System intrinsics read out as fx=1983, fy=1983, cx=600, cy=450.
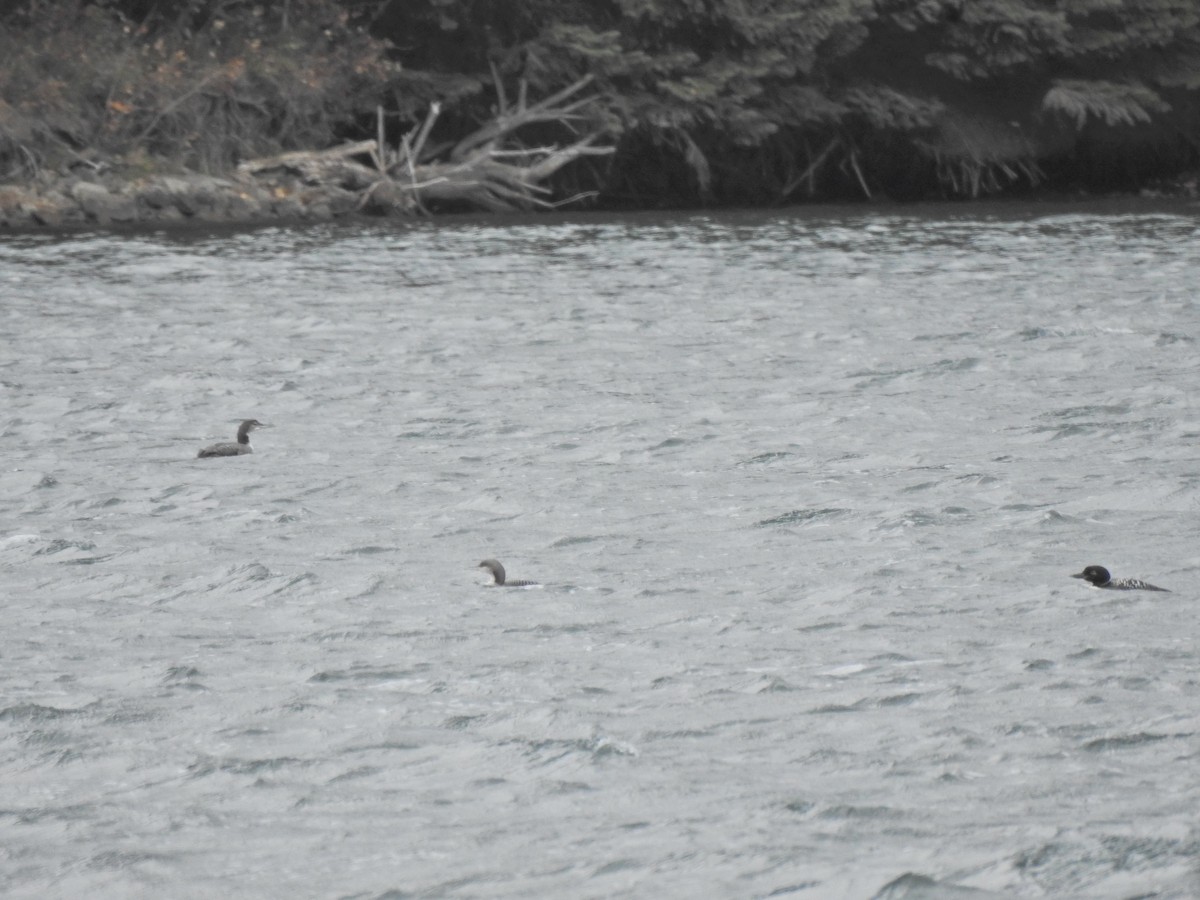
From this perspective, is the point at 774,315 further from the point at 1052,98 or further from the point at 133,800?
the point at 1052,98

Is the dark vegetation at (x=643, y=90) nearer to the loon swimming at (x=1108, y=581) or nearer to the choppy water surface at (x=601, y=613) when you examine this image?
the choppy water surface at (x=601, y=613)

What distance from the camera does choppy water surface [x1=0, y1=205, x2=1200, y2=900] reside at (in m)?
6.20

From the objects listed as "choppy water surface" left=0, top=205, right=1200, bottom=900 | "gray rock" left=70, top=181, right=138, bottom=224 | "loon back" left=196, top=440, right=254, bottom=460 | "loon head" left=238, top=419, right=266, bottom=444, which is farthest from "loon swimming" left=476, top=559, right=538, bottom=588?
"gray rock" left=70, top=181, right=138, bottom=224

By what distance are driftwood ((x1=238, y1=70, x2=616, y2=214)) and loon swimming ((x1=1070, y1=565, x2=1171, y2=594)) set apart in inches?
1057

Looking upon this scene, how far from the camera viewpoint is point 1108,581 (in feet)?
30.0

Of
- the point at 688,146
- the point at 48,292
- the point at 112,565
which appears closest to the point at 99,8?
the point at 688,146

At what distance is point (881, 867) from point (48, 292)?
1734 centimetres

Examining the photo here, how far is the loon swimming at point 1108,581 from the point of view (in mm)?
9070

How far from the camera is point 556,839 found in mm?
6234

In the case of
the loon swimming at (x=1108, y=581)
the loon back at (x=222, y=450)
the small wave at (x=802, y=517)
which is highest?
the loon swimming at (x=1108, y=581)

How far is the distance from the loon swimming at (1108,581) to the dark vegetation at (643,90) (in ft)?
85.8

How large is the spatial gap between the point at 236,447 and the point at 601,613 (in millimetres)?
4546

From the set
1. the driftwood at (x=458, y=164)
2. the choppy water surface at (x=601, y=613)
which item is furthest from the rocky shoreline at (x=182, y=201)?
the choppy water surface at (x=601, y=613)

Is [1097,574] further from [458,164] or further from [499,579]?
[458,164]
